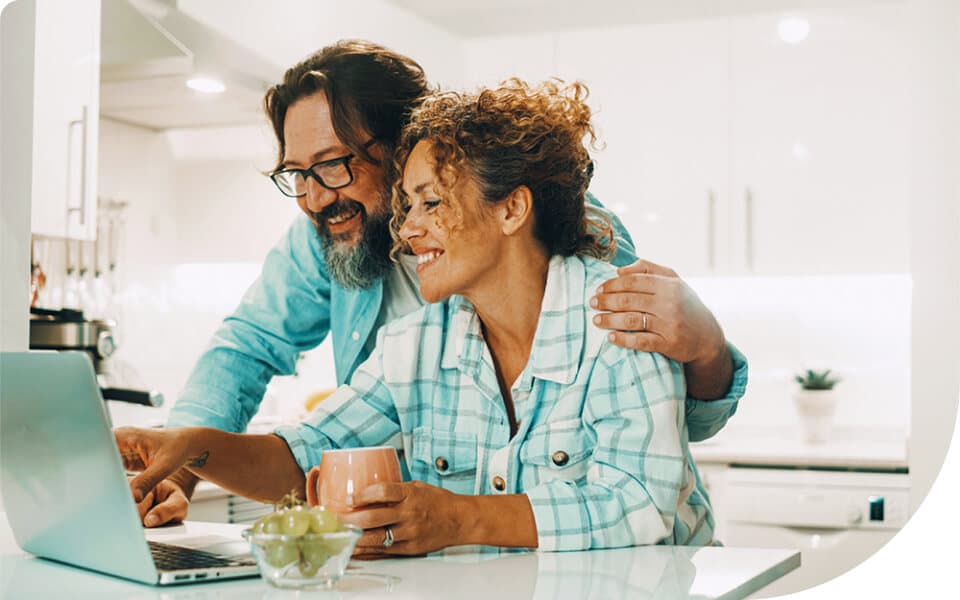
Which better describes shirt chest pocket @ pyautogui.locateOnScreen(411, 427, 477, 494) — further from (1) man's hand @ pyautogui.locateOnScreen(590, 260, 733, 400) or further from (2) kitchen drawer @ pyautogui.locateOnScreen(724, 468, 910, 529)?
(2) kitchen drawer @ pyautogui.locateOnScreen(724, 468, 910, 529)

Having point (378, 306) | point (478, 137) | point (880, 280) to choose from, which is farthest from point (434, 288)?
point (880, 280)

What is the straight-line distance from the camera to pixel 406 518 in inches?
44.2

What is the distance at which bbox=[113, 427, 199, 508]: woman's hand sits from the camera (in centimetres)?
128

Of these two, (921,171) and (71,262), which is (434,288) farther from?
(71,262)

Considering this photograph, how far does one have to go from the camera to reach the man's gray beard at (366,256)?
1889 mm

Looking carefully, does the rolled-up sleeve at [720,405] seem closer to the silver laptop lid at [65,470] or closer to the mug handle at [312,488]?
the mug handle at [312,488]

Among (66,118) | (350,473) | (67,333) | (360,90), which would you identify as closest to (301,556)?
(350,473)

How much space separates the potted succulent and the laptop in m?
2.47

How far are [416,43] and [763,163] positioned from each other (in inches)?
48.3

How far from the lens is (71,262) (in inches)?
114

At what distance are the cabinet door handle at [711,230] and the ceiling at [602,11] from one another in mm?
543

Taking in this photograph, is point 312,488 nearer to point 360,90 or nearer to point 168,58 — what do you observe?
point 360,90

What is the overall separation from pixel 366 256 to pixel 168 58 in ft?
2.85

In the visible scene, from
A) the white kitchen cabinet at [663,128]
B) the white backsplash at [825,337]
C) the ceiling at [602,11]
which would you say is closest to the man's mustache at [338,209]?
the ceiling at [602,11]
